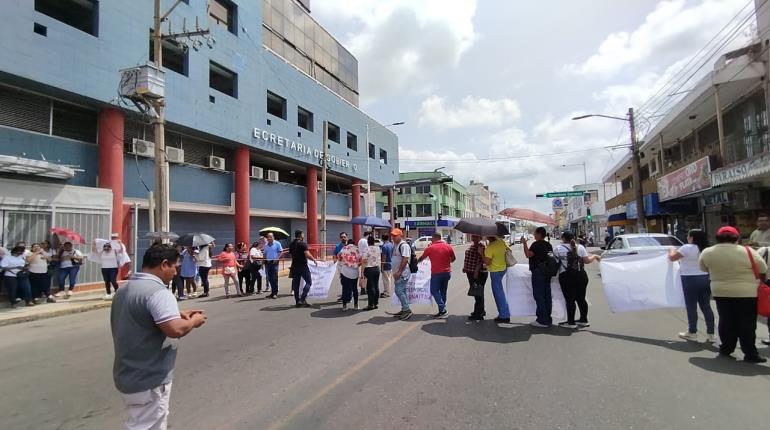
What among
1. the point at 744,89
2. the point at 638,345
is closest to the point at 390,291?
the point at 638,345

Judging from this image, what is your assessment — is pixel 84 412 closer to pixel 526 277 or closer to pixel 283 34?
pixel 526 277

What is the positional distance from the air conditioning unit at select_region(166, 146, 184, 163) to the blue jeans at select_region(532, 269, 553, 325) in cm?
1646

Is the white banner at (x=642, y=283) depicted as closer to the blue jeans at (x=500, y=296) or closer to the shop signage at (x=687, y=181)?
the blue jeans at (x=500, y=296)

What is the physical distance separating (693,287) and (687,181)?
17.0 meters

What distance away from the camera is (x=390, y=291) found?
13008mm

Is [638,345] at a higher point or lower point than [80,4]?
lower

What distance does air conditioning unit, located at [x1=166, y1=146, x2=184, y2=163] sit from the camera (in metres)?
19.4

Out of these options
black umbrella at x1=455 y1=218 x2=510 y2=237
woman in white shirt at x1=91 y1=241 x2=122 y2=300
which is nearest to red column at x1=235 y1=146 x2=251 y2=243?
woman in white shirt at x1=91 y1=241 x2=122 y2=300

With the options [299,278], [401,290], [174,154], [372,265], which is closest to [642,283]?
[401,290]

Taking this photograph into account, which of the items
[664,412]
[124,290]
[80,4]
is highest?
[80,4]

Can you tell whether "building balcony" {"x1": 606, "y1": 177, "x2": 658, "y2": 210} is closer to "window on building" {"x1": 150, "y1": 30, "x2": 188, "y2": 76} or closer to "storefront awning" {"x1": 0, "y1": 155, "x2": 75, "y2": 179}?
"window on building" {"x1": 150, "y1": 30, "x2": 188, "y2": 76}

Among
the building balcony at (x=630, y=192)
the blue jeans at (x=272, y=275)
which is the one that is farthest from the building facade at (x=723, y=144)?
the blue jeans at (x=272, y=275)

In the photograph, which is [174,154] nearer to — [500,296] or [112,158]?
[112,158]

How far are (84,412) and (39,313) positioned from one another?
8.31 metres
